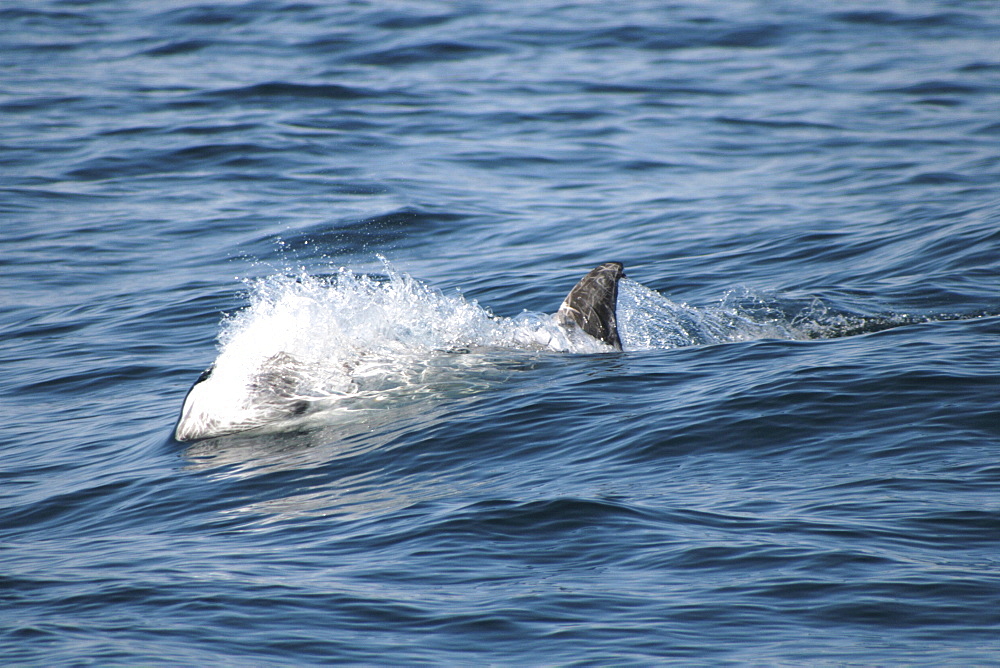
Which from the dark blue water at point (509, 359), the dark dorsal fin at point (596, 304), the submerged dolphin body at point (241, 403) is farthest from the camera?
the dark dorsal fin at point (596, 304)

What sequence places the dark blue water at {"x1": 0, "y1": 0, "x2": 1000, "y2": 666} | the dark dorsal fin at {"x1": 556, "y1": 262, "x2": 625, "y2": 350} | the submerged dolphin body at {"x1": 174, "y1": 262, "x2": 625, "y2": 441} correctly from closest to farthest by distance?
the dark blue water at {"x1": 0, "y1": 0, "x2": 1000, "y2": 666} < the submerged dolphin body at {"x1": 174, "y1": 262, "x2": 625, "y2": 441} < the dark dorsal fin at {"x1": 556, "y1": 262, "x2": 625, "y2": 350}

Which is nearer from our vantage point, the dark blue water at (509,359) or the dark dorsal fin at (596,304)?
the dark blue water at (509,359)

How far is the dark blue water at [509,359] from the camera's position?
223 inches

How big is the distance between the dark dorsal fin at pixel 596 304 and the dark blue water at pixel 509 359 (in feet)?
1.62

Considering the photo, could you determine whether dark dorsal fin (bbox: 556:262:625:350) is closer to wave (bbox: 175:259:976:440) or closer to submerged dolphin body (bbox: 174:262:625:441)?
wave (bbox: 175:259:976:440)

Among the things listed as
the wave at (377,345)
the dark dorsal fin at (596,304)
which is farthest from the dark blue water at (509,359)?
the dark dorsal fin at (596,304)

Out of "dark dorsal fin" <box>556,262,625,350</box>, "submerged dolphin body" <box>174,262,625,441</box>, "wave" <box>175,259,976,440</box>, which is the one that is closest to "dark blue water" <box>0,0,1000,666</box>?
"wave" <box>175,259,976,440</box>

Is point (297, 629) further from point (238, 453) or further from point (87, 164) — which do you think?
point (87, 164)

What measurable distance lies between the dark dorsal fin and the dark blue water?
49 cm

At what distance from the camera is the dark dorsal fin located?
1002cm

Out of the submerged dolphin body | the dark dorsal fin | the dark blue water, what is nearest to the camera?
the dark blue water

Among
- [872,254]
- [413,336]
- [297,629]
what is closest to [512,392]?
[413,336]

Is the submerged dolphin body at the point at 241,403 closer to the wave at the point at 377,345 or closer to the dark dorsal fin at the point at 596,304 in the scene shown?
the wave at the point at 377,345

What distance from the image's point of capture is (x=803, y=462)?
23.6 ft
